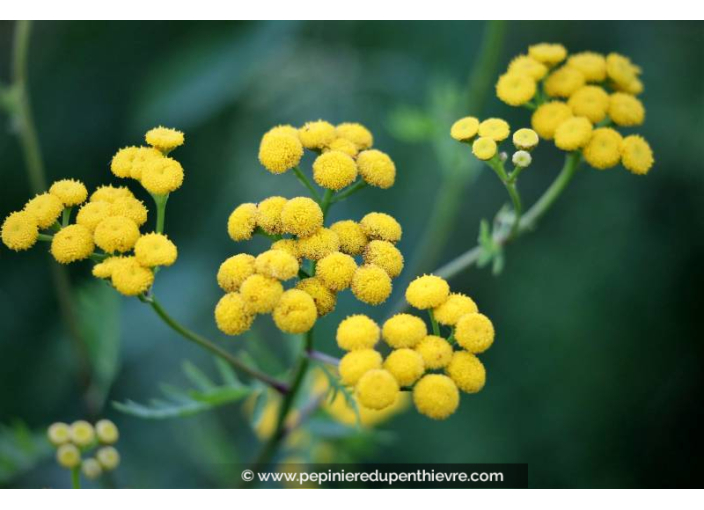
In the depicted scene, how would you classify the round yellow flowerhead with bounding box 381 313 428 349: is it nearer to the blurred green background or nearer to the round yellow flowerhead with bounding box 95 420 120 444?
the round yellow flowerhead with bounding box 95 420 120 444

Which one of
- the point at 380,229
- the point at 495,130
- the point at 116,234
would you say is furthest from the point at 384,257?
the point at 116,234

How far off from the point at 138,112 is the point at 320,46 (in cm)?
69

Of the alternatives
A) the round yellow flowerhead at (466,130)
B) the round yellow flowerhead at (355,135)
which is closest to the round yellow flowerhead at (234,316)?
the round yellow flowerhead at (355,135)

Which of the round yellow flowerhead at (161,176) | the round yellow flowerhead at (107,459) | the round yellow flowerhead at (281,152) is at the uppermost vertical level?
the round yellow flowerhead at (281,152)

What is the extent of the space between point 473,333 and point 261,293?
0.38 meters

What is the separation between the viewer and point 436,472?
2.18 meters

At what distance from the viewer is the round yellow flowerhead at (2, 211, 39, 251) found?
1.52 meters

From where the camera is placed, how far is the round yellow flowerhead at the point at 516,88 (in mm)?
1797

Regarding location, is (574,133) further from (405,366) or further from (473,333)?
(405,366)

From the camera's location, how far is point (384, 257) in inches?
59.6

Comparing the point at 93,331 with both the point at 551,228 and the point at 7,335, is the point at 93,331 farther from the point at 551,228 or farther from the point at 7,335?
the point at 551,228

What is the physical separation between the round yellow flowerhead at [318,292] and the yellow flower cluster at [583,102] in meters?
0.65

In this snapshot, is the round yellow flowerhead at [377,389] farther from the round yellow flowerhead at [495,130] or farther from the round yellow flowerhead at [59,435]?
the round yellow flowerhead at [59,435]

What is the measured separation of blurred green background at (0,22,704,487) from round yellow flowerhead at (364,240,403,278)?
0.78 meters
